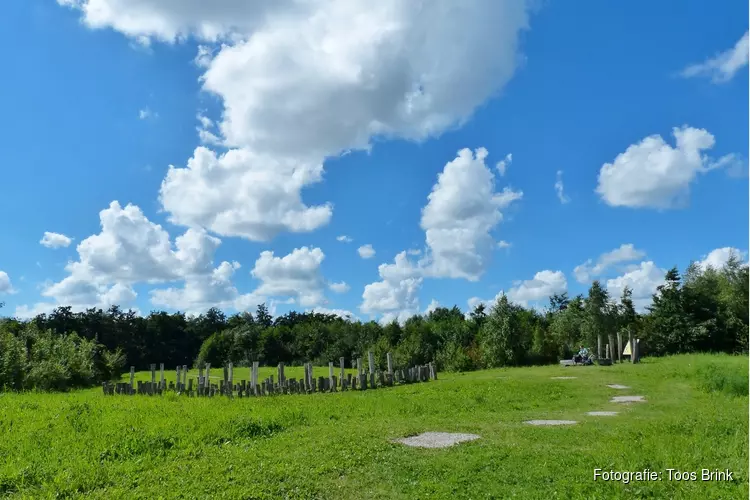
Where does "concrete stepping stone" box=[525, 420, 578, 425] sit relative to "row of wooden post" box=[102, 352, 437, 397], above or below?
above

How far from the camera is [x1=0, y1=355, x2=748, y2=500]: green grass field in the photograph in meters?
7.12

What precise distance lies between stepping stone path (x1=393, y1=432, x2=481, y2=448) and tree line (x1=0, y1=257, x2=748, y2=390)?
71.7 feet

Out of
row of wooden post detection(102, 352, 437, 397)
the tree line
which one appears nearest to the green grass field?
row of wooden post detection(102, 352, 437, 397)

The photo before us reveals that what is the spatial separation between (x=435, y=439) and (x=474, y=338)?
41105 millimetres

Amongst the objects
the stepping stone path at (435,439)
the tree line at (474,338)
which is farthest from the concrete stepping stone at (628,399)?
the tree line at (474,338)

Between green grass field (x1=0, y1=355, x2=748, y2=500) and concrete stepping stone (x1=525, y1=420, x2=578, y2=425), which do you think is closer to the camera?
green grass field (x1=0, y1=355, x2=748, y2=500)

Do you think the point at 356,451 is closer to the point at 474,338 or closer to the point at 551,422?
the point at 551,422

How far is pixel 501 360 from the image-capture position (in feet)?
130

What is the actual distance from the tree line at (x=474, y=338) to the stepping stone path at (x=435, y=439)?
21852mm

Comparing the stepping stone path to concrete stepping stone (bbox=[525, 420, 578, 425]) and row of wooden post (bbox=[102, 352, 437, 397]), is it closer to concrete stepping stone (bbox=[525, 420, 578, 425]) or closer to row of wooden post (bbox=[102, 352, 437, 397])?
concrete stepping stone (bbox=[525, 420, 578, 425])

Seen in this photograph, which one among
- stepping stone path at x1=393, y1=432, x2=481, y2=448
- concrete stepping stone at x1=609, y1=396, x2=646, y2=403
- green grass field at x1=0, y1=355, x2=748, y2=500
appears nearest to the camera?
green grass field at x1=0, y1=355, x2=748, y2=500

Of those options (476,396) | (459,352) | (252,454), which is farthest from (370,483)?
Answer: (459,352)

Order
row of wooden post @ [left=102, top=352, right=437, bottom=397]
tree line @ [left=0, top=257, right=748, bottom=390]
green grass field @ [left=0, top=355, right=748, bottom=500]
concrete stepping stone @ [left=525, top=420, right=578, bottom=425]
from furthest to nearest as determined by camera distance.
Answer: tree line @ [left=0, top=257, right=748, bottom=390]
row of wooden post @ [left=102, top=352, right=437, bottom=397]
concrete stepping stone @ [left=525, top=420, right=578, bottom=425]
green grass field @ [left=0, top=355, right=748, bottom=500]

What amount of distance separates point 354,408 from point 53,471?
336 inches
